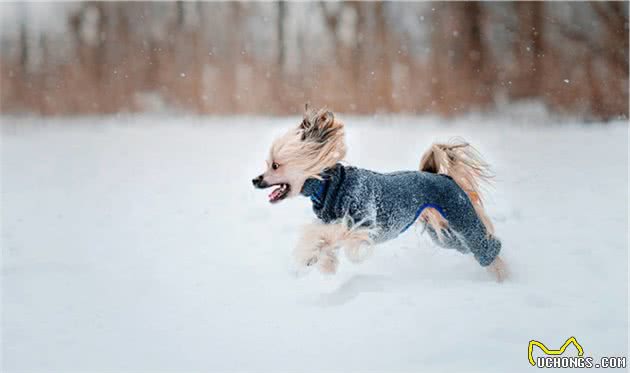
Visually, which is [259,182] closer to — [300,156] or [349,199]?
[300,156]

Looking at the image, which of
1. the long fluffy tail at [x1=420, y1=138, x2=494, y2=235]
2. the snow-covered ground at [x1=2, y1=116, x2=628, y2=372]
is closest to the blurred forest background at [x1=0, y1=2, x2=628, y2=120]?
the snow-covered ground at [x1=2, y1=116, x2=628, y2=372]

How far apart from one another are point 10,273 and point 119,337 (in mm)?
1178

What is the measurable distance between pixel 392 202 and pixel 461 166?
1.94 feet

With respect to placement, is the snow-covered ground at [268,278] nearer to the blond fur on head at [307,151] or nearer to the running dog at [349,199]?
the running dog at [349,199]

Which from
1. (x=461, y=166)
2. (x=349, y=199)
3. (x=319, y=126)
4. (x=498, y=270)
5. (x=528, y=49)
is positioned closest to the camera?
(x=349, y=199)

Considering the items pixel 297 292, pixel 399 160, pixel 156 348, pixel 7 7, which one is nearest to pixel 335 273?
pixel 297 292

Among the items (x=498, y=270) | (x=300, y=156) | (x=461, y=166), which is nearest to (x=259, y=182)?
(x=300, y=156)

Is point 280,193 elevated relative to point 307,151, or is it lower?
lower

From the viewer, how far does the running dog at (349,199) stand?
9.72ft

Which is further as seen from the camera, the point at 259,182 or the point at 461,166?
the point at 461,166

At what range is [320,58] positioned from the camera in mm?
8047

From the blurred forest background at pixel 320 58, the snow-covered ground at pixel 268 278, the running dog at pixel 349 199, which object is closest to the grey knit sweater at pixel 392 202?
the running dog at pixel 349 199

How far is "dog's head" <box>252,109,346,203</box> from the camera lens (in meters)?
2.99

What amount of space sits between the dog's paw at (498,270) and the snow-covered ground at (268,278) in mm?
57
